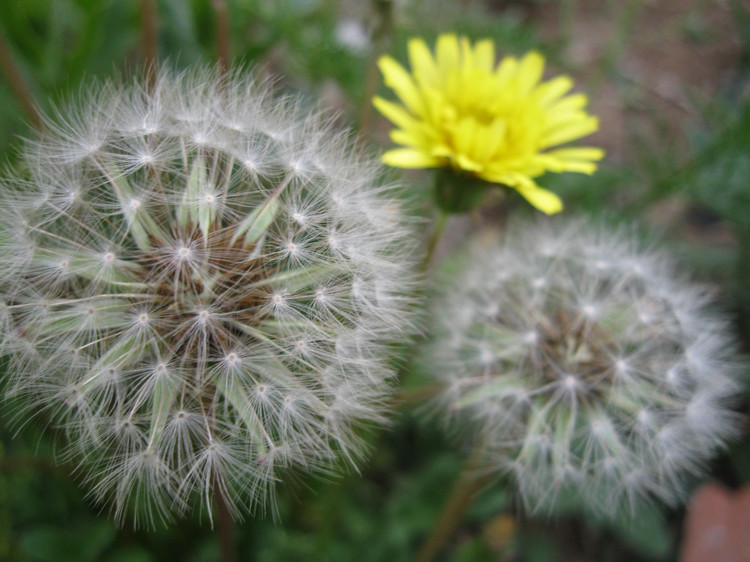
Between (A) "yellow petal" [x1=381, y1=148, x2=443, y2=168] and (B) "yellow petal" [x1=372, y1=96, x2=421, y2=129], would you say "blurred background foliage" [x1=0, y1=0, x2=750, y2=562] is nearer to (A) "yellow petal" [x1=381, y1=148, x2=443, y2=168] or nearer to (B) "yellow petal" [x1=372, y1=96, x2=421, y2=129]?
(B) "yellow petal" [x1=372, y1=96, x2=421, y2=129]

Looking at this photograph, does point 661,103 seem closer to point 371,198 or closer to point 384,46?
point 384,46

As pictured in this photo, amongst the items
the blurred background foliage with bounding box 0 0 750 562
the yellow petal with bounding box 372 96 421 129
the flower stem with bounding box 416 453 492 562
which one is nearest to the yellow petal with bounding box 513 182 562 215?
the yellow petal with bounding box 372 96 421 129

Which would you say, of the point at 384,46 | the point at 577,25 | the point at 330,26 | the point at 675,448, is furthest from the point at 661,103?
the point at 675,448

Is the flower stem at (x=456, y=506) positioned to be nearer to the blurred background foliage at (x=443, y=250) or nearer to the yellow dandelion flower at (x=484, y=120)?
the blurred background foliage at (x=443, y=250)

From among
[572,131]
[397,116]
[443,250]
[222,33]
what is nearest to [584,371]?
[572,131]

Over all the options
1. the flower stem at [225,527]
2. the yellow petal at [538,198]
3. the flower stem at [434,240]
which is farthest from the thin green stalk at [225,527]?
the yellow petal at [538,198]

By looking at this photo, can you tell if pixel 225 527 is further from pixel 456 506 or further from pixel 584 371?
pixel 584 371
